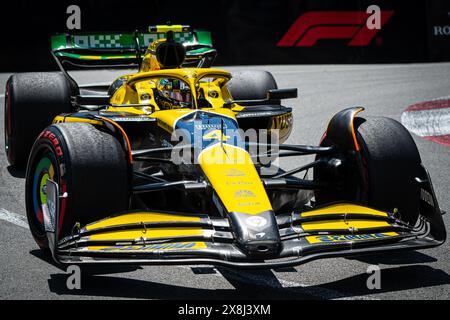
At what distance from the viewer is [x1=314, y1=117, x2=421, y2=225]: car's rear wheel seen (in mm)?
5559

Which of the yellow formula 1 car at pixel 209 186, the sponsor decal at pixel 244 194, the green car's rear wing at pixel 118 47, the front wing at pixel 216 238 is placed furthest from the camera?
the green car's rear wing at pixel 118 47

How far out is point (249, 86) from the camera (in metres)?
8.82

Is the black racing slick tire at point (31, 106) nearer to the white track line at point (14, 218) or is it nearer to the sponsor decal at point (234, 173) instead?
the white track line at point (14, 218)

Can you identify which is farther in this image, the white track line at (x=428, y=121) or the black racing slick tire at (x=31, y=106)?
the white track line at (x=428, y=121)

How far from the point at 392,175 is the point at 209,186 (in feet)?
4.34

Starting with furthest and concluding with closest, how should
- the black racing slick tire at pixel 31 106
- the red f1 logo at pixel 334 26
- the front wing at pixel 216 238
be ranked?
the red f1 logo at pixel 334 26
the black racing slick tire at pixel 31 106
the front wing at pixel 216 238

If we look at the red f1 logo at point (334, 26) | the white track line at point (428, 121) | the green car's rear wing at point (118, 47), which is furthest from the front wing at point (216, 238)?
the red f1 logo at point (334, 26)

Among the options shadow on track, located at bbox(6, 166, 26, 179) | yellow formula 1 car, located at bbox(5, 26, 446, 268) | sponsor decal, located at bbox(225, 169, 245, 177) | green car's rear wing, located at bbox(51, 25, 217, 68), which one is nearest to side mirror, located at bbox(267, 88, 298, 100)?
yellow formula 1 car, located at bbox(5, 26, 446, 268)

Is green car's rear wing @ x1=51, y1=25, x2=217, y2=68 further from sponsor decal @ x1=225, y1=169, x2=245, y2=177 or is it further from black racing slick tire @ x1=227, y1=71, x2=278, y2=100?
sponsor decal @ x1=225, y1=169, x2=245, y2=177

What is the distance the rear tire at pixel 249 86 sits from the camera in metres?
8.78

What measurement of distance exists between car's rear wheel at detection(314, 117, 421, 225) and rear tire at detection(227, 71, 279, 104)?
123 inches

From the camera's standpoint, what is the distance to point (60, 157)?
17.0 ft

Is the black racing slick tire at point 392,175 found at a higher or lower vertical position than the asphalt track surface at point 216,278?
higher
